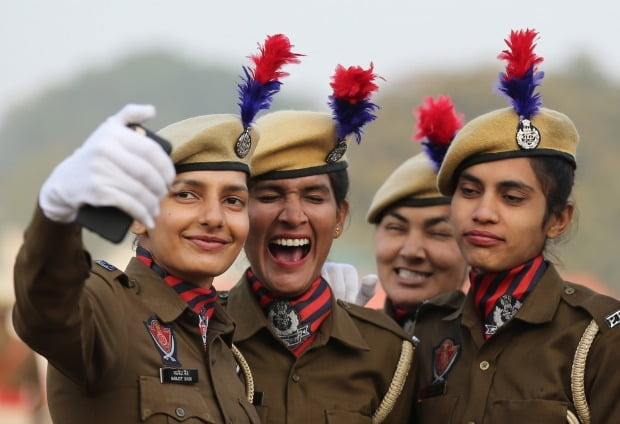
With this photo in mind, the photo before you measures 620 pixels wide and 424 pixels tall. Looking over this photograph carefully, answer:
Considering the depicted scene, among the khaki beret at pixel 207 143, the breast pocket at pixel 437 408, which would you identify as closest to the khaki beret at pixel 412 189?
the breast pocket at pixel 437 408

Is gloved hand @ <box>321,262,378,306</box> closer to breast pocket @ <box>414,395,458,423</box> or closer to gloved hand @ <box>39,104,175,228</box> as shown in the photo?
breast pocket @ <box>414,395,458,423</box>

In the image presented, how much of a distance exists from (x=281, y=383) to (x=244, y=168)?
84cm

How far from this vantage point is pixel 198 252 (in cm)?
409

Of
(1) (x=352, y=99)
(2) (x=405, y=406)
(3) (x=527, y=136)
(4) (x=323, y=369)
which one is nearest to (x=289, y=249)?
(4) (x=323, y=369)

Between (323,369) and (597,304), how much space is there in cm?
98

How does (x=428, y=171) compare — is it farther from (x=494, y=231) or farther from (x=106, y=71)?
(x=106, y=71)

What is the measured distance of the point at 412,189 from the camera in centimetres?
567

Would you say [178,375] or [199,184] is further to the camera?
[199,184]

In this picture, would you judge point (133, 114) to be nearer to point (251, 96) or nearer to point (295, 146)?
point (251, 96)

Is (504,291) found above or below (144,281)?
above

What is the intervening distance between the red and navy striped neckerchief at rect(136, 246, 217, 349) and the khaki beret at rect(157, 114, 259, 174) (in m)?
0.30

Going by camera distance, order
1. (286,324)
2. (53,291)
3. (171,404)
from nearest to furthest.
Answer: (53,291) < (171,404) < (286,324)

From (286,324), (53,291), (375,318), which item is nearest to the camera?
(53,291)

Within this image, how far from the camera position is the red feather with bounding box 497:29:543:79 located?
466cm
